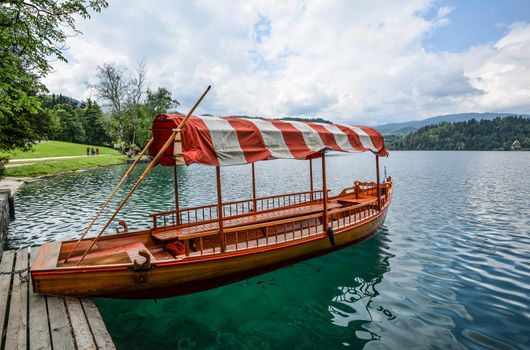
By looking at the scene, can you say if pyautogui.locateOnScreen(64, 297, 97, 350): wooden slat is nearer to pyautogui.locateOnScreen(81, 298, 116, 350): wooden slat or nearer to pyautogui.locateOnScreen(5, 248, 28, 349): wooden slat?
pyautogui.locateOnScreen(81, 298, 116, 350): wooden slat

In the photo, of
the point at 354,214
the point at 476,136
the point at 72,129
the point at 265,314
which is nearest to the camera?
the point at 265,314

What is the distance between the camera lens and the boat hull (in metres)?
6.21

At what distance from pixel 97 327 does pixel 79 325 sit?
31 centimetres

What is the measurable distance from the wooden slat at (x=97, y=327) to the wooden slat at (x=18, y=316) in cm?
95

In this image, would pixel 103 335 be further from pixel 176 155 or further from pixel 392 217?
pixel 392 217

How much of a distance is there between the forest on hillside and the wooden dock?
181 m

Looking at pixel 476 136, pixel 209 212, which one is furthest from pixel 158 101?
pixel 476 136

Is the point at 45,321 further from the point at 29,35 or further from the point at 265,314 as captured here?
the point at 29,35

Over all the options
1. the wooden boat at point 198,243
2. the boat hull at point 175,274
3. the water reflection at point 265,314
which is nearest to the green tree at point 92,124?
the wooden boat at point 198,243

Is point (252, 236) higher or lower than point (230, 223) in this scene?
lower

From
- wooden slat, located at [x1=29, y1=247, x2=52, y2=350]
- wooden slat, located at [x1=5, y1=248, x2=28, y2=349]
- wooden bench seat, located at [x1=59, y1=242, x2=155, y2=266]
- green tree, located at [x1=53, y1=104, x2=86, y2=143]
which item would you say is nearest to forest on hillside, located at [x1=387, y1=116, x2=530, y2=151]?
green tree, located at [x1=53, y1=104, x2=86, y2=143]

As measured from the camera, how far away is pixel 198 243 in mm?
9250

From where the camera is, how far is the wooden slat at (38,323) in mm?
4715

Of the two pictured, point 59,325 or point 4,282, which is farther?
point 4,282
